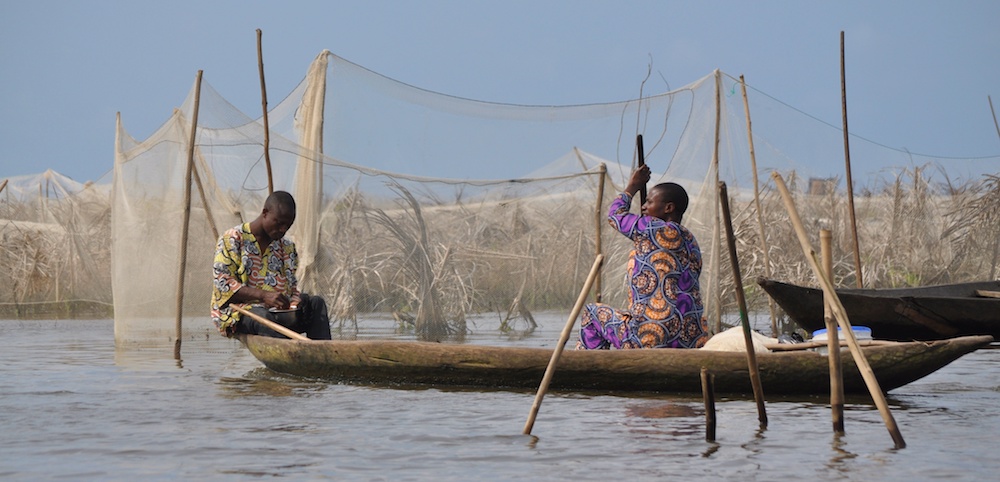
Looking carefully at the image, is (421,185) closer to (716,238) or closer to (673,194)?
(716,238)

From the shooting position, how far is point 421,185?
1008cm

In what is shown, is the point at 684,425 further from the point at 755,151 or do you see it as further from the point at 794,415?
the point at 755,151

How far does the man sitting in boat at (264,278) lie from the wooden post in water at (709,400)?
3.37 m

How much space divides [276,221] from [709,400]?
355 cm

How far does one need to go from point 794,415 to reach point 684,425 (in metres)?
0.64

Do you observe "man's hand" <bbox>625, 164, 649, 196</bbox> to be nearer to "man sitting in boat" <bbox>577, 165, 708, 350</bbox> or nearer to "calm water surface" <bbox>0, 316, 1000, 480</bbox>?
"man sitting in boat" <bbox>577, 165, 708, 350</bbox>

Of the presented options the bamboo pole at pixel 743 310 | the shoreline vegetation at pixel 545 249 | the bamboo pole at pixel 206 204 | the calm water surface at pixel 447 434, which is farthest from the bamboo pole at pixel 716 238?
the bamboo pole at pixel 743 310

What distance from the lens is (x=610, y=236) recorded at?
10.7 meters

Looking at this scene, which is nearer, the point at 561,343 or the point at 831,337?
the point at 831,337

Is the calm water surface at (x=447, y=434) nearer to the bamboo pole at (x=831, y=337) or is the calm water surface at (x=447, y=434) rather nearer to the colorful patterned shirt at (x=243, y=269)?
the bamboo pole at (x=831, y=337)

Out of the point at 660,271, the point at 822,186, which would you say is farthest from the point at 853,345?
the point at 822,186

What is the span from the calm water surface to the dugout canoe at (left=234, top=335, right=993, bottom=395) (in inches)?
3.9

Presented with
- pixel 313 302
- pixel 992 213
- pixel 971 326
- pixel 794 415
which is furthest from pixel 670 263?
pixel 992 213

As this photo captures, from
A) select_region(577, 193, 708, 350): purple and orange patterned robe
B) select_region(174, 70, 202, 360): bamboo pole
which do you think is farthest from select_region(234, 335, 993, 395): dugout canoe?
select_region(174, 70, 202, 360): bamboo pole
